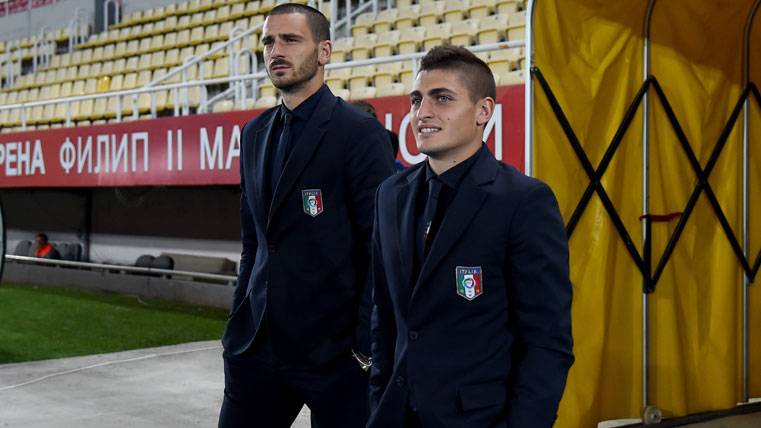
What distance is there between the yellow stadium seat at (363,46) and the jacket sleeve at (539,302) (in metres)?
11.0

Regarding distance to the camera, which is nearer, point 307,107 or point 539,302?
point 539,302

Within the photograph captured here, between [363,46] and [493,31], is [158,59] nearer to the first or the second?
[363,46]

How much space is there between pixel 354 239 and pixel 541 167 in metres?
2.27

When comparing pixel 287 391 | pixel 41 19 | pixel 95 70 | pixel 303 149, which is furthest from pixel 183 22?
pixel 287 391

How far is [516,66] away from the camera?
10.7 m

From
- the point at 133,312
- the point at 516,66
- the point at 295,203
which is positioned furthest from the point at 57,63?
the point at 295,203

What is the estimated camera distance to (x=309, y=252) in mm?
2746

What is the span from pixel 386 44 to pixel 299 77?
10353mm

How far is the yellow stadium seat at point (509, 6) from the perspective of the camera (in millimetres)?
12578

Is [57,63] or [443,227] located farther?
[57,63]

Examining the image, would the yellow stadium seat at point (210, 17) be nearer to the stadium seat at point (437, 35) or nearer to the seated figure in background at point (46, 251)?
the seated figure in background at point (46, 251)

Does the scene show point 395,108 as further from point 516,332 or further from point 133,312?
point 516,332

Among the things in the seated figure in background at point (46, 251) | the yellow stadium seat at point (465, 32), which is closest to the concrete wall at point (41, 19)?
the seated figure in background at point (46, 251)

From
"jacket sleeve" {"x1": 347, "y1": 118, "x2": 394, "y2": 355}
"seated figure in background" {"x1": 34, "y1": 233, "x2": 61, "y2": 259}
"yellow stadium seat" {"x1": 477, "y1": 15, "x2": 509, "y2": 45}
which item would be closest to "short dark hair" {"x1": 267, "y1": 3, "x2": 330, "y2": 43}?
"jacket sleeve" {"x1": 347, "y1": 118, "x2": 394, "y2": 355}
